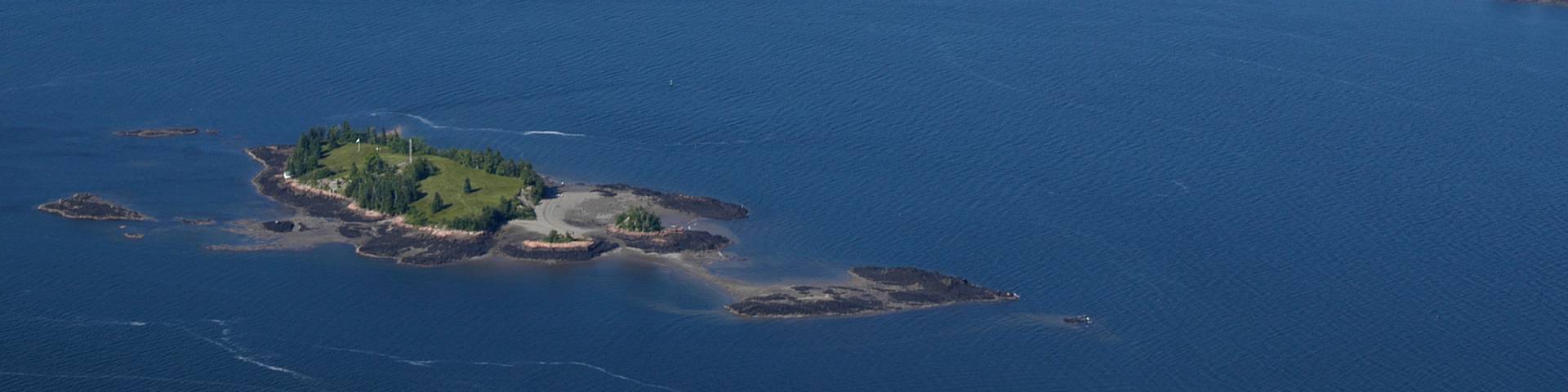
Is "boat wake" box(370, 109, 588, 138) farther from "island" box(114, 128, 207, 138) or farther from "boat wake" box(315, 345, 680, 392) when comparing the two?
"boat wake" box(315, 345, 680, 392)

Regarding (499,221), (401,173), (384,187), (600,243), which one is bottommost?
(600,243)

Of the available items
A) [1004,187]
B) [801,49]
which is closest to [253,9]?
[801,49]

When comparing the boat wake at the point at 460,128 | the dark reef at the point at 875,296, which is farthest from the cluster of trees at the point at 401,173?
the dark reef at the point at 875,296

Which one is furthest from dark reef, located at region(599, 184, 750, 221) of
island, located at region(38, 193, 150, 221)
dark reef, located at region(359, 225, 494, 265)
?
island, located at region(38, 193, 150, 221)

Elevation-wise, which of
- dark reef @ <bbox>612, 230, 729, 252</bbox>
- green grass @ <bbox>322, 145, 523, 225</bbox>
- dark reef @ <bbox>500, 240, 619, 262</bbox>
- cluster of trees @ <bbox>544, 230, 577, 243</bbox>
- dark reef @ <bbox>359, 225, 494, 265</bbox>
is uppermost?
green grass @ <bbox>322, 145, 523, 225</bbox>

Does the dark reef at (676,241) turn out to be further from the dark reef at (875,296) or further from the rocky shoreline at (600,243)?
the dark reef at (875,296)

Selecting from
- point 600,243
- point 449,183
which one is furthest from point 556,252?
point 449,183

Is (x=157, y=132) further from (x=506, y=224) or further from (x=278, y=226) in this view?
(x=506, y=224)
